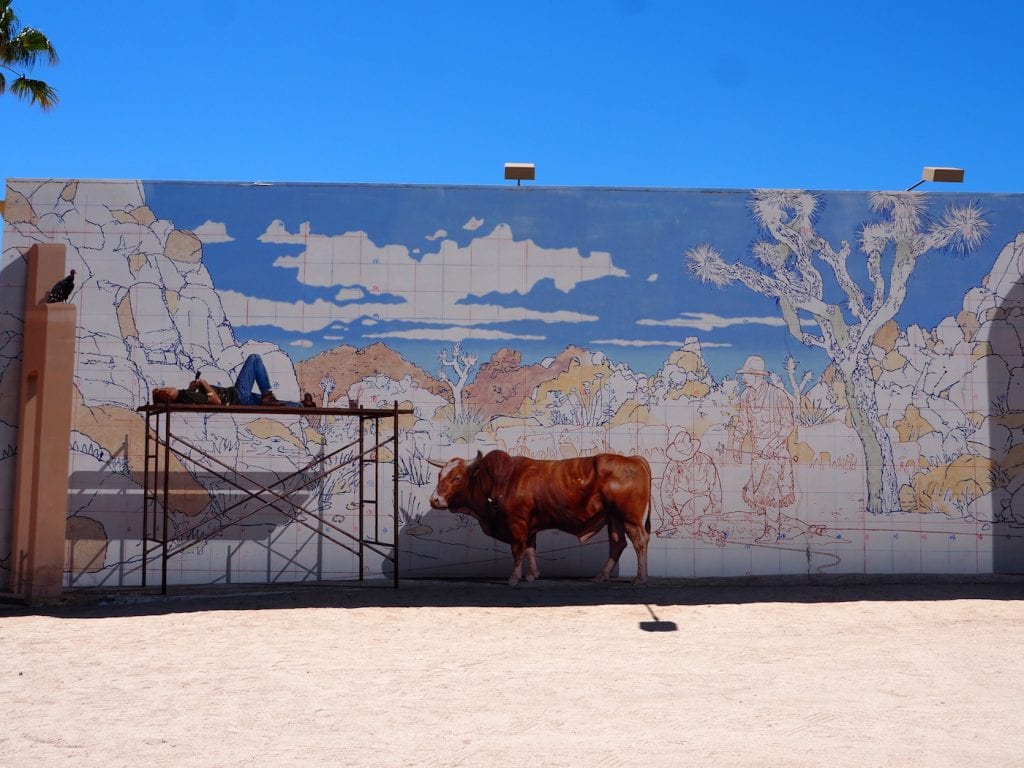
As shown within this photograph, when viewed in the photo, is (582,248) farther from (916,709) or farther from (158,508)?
(916,709)

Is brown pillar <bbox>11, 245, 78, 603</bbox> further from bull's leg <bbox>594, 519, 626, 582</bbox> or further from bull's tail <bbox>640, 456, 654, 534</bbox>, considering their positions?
bull's tail <bbox>640, 456, 654, 534</bbox>

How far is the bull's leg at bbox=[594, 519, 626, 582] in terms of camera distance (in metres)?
14.0

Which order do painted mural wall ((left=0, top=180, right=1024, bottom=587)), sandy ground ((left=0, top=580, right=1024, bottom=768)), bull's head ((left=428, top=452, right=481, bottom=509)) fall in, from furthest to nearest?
painted mural wall ((left=0, top=180, right=1024, bottom=587)) < bull's head ((left=428, top=452, right=481, bottom=509)) < sandy ground ((left=0, top=580, right=1024, bottom=768))

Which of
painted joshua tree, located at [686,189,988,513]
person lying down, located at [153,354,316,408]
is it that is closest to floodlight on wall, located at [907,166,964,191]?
painted joshua tree, located at [686,189,988,513]

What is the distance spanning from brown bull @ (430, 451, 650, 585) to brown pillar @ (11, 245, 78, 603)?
4.78 m

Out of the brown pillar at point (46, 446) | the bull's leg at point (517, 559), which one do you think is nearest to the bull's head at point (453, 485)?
the bull's leg at point (517, 559)

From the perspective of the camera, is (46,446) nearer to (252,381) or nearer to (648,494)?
(252,381)

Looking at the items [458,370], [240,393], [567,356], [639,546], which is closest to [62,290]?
[240,393]

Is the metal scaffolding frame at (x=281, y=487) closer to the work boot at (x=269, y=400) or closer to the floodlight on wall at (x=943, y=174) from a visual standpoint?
the work boot at (x=269, y=400)

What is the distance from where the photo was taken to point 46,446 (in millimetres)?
12555

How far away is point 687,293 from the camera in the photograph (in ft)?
48.3

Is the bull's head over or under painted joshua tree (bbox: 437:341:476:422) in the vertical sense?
under

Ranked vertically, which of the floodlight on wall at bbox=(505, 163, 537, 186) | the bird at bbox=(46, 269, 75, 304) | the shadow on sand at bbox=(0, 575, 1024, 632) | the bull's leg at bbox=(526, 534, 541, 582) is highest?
the floodlight on wall at bbox=(505, 163, 537, 186)

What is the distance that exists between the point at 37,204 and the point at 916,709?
12923mm
